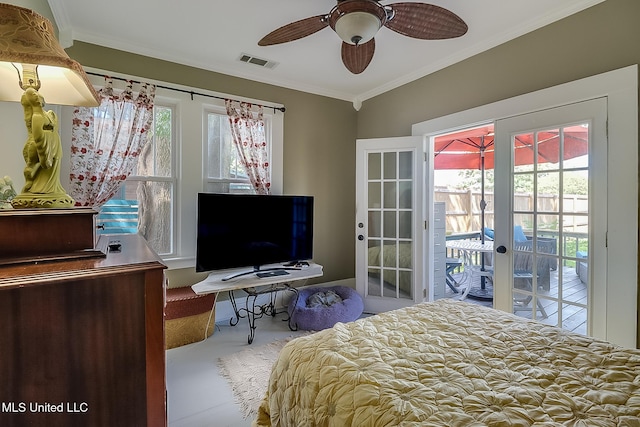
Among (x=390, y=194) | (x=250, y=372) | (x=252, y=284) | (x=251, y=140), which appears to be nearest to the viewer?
(x=250, y=372)

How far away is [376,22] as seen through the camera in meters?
1.67

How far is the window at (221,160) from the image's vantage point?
3.10 metres

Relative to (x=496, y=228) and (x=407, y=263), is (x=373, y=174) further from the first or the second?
(x=496, y=228)

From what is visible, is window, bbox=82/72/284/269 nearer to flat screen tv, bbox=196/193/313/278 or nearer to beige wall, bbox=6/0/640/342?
beige wall, bbox=6/0/640/342

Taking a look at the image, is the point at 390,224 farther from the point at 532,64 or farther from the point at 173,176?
the point at 173,176

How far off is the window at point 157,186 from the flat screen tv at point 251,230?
567 mm

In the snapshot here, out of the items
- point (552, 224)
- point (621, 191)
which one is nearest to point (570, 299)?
point (552, 224)

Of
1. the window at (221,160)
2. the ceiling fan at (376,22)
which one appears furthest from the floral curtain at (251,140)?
the ceiling fan at (376,22)

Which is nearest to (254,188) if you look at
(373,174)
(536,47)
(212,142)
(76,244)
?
(212,142)

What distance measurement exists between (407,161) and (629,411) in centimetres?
272

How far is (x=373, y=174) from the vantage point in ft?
11.5

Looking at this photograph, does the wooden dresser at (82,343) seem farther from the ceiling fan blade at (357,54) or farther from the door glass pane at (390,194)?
the door glass pane at (390,194)

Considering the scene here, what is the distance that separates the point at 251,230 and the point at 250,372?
1.22 meters

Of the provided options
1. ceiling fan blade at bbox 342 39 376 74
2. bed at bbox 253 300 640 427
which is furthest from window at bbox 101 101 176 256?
bed at bbox 253 300 640 427
